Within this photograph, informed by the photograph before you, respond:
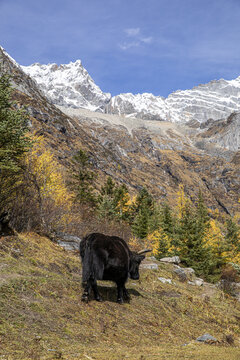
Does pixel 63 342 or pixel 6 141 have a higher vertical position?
pixel 6 141

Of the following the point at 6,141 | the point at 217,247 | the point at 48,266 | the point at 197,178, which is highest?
the point at 197,178

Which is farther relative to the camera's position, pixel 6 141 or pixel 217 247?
pixel 217 247

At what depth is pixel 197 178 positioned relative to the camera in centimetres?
18238

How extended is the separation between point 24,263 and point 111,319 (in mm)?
3777

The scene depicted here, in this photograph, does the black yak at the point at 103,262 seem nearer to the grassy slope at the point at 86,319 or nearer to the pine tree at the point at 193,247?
the grassy slope at the point at 86,319

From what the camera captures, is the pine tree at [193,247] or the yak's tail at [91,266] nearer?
the yak's tail at [91,266]

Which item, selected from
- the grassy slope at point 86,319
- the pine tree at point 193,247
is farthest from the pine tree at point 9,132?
the pine tree at point 193,247

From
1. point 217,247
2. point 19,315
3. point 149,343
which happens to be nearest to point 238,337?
point 149,343

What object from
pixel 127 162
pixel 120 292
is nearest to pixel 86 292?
pixel 120 292

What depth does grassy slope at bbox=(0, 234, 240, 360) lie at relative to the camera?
404 centimetres

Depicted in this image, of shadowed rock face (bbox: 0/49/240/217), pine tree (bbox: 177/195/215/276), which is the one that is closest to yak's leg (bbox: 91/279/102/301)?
pine tree (bbox: 177/195/215/276)

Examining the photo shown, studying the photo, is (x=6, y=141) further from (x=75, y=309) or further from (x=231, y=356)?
(x=231, y=356)

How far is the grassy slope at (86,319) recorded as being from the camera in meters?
4.04

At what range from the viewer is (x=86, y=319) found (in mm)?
5555
